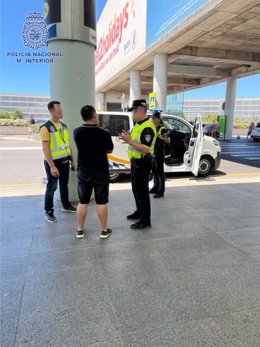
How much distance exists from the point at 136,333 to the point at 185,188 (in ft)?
15.9

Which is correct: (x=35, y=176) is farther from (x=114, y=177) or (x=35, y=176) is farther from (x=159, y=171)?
(x=159, y=171)

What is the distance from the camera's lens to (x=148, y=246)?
3.57m

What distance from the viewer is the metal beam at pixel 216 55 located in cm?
1556

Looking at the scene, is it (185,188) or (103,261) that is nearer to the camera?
(103,261)

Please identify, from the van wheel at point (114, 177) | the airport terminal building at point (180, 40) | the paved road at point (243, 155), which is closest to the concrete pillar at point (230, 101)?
the airport terminal building at point (180, 40)

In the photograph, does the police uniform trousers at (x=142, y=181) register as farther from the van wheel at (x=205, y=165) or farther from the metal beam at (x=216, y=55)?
the metal beam at (x=216, y=55)

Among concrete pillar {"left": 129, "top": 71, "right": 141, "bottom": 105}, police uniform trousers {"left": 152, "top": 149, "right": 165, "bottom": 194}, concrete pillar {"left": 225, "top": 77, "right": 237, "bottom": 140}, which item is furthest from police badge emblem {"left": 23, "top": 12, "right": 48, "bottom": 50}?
concrete pillar {"left": 225, "top": 77, "right": 237, "bottom": 140}

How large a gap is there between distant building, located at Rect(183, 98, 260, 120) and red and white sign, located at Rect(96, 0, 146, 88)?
85.3 meters

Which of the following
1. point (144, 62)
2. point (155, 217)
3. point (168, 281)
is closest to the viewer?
point (168, 281)

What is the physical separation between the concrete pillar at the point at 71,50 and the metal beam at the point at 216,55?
11756 mm

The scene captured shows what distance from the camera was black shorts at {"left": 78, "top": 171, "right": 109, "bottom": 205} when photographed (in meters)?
3.53

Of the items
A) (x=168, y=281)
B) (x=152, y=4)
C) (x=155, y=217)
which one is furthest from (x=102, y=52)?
(x=168, y=281)

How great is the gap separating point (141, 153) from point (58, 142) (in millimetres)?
1298

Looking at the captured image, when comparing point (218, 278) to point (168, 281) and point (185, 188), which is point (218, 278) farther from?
point (185, 188)
